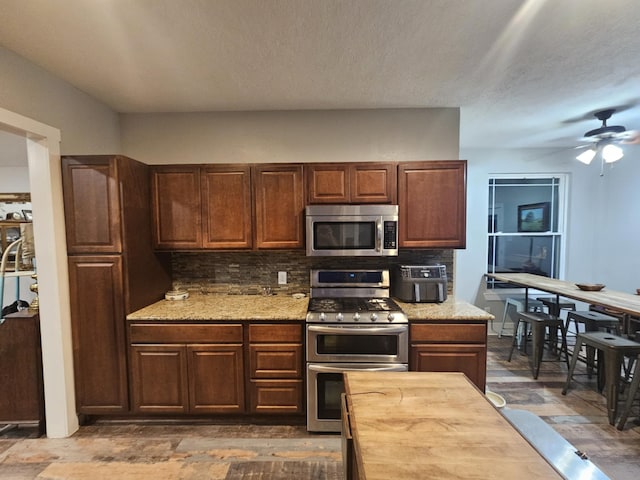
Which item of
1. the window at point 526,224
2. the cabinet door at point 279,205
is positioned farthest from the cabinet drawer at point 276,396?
the window at point 526,224

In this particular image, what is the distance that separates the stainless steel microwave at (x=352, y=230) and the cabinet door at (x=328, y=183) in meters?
0.12

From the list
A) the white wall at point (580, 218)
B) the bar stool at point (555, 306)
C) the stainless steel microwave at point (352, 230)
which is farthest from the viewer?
the white wall at point (580, 218)

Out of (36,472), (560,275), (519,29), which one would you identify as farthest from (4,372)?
(560,275)

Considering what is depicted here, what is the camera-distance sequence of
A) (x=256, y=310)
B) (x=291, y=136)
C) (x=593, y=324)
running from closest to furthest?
(x=256, y=310) → (x=291, y=136) → (x=593, y=324)

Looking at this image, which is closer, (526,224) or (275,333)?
(275,333)

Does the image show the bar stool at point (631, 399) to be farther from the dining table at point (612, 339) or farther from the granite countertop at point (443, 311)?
the granite countertop at point (443, 311)

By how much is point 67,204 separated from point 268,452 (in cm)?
235

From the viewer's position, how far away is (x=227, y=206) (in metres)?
2.66

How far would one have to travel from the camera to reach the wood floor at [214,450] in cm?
192

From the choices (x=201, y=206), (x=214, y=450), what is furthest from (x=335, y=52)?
(x=214, y=450)

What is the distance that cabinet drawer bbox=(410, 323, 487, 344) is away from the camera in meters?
2.29

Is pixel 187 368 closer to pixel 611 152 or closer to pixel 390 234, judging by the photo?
pixel 390 234

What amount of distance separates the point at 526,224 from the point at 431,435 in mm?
4476

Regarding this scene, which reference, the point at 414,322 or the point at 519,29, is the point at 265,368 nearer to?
the point at 414,322
